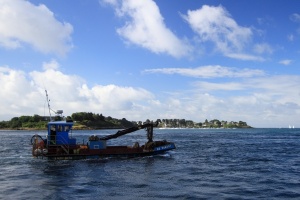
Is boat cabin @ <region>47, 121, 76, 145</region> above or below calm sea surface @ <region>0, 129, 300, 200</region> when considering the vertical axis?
above

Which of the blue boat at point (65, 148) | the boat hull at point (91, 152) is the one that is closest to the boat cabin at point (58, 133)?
the blue boat at point (65, 148)

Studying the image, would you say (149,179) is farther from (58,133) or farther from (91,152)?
(58,133)

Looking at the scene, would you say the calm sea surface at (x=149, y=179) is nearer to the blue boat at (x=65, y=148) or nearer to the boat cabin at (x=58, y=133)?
the blue boat at (x=65, y=148)

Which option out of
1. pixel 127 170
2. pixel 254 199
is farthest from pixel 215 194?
pixel 127 170

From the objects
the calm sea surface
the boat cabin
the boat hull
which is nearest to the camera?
the calm sea surface

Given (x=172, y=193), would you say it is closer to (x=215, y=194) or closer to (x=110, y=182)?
(x=215, y=194)

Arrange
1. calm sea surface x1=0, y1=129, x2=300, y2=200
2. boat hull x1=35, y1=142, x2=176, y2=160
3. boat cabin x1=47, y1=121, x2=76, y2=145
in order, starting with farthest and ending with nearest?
boat cabin x1=47, y1=121, x2=76, y2=145 < boat hull x1=35, y1=142, x2=176, y2=160 < calm sea surface x1=0, y1=129, x2=300, y2=200

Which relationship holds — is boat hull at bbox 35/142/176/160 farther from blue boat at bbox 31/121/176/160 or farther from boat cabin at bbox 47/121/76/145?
boat cabin at bbox 47/121/76/145

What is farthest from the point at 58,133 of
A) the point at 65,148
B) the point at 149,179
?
the point at 149,179

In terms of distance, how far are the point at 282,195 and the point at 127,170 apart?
1705cm

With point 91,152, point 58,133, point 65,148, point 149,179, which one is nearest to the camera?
point 149,179

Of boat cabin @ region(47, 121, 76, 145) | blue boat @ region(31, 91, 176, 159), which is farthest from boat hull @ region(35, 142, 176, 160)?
boat cabin @ region(47, 121, 76, 145)

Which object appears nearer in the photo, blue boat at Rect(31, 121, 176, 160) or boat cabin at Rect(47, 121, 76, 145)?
blue boat at Rect(31, 121, 176, 160)

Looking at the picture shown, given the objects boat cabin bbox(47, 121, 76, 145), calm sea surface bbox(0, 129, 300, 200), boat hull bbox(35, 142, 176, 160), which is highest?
boat cabin bbox(47, 121, 76, 145)
